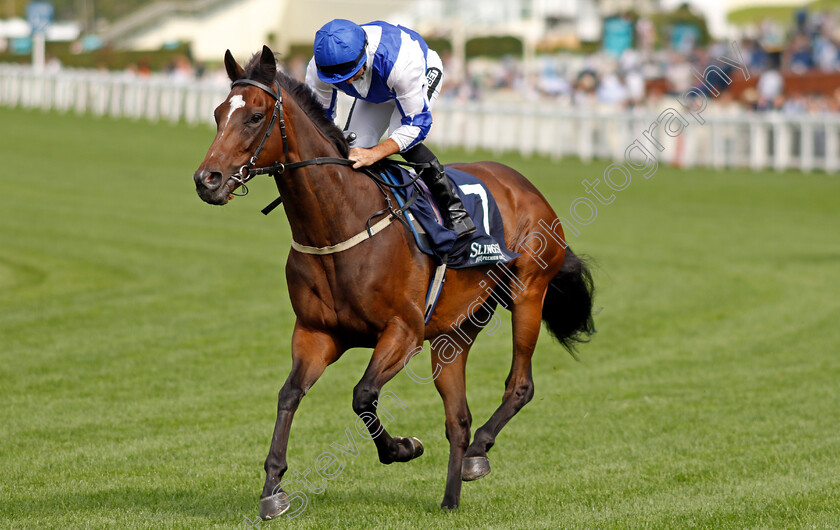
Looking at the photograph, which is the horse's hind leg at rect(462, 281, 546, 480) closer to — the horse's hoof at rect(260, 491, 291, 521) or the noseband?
the horse's hoof at rect(260, 491, 291, 521)

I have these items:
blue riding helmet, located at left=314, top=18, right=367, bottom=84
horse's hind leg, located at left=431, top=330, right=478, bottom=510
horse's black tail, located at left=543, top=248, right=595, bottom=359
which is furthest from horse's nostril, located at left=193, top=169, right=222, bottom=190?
horse's black tail, located at left=543, top=248, right=595, bottom=359

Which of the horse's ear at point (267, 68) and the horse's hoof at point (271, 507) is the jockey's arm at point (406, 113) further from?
the horse's hoof at point (271, 507)

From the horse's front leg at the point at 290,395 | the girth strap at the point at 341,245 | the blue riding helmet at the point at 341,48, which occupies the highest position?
the blue riding helmet at the point at 341,48

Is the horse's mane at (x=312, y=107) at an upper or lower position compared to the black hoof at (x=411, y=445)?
upper

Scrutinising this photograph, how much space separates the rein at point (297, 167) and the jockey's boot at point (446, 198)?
0.15 meters

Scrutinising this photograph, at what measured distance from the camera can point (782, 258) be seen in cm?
1352

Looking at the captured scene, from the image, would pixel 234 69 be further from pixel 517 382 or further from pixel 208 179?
pixel 517 382

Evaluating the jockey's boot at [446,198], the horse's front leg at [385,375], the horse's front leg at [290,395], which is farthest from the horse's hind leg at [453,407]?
the horse's front leg at [290,395]

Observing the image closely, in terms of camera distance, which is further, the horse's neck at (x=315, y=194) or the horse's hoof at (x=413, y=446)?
the horse's hoof at (x=413, y=446)

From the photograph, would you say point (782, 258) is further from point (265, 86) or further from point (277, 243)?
point (265, 86)

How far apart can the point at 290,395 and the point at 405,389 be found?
10.7 feet

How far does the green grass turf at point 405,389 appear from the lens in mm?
5164

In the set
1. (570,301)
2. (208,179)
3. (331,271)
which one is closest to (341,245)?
(331,271)

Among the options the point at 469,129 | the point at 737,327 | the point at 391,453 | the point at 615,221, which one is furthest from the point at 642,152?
the point at 391,453
